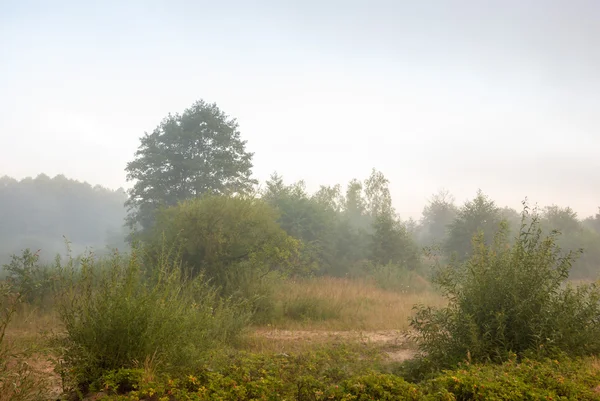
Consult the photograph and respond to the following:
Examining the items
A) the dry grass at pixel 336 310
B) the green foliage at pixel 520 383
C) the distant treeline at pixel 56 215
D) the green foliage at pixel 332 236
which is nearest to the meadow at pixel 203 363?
the green foliage at pixel 520 383

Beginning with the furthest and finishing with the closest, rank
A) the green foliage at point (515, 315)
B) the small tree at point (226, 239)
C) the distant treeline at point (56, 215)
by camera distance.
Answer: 1. the distant treeline at point (56, 215)
2. the small tree at point (226, 239)
3. the green foliage at point (515, 315)

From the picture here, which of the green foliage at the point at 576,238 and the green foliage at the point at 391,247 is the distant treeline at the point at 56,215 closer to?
the green foliage at the point at 391,247

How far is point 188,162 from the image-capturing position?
29344 mm

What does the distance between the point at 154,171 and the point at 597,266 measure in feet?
118

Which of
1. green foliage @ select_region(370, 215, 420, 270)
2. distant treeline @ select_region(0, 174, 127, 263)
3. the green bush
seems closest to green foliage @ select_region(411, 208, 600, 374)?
the green bush

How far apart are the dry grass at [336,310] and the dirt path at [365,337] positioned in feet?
2.04

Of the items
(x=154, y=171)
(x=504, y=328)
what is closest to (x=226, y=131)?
(x=154, y=171)

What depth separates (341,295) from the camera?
15391 millimetres

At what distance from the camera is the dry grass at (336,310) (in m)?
11.6

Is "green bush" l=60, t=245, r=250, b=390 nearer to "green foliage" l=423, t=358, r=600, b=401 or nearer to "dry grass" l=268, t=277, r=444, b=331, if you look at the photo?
"green foliage" l=423, t=358, r=600, b=401

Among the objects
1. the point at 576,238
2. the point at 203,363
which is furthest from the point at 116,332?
the point at 576,238

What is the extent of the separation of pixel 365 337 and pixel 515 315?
13.4 ft

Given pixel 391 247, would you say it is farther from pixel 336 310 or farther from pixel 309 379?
pixel 309 379

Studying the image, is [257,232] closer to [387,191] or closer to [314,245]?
[314,245]
